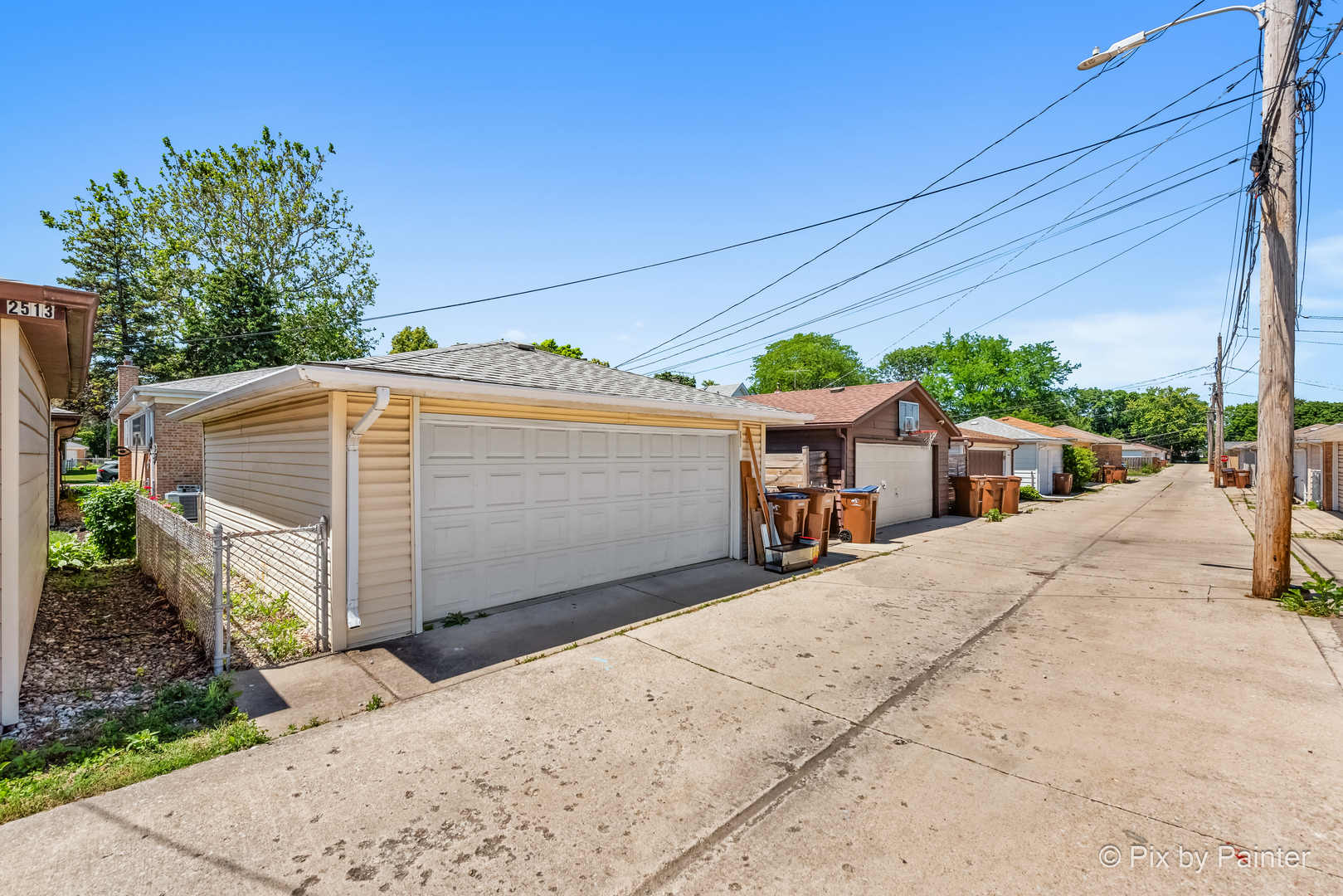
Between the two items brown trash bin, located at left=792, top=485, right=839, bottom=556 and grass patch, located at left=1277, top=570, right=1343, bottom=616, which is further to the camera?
brown trash bin, located at left=792, top=485, right=839, bottom=556

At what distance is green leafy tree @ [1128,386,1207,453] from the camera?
66.8m

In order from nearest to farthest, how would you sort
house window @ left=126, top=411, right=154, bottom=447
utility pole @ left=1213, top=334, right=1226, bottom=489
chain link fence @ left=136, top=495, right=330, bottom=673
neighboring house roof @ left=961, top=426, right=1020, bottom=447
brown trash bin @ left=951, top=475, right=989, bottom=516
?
chain link fence @ left=136, top=495, right=330, bottom=673
house window @ left=126, top=411, right=154, bottom=447
brown trash bin @ left=951, top=475, right=989, bottom=516
neighboring house roof @ left=961, top=426, right=1020, bottom=447
utility pole @ left=1213, top=334, right=1226, bottom=489

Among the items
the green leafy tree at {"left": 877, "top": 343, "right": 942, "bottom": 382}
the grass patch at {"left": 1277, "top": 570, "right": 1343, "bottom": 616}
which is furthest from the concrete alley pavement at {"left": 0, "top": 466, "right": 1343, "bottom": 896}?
the green leafy tree at {"left": 877, "top": 343, "right": 942, "bottom": 382}

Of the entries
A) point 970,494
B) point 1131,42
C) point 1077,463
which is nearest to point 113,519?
point 1131,42

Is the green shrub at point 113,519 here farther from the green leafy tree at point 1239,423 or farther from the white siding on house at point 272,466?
the green leafy tree at point 1239,423

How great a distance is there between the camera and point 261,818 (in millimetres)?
2660

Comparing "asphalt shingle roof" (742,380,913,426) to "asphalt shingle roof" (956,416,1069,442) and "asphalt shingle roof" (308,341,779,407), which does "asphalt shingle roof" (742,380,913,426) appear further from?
"asphalt shingle roof" (956,416,1069,442)

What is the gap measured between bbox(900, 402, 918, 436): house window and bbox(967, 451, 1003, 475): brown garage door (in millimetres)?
8517

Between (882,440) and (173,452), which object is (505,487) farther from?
(173,452)

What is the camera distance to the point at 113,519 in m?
9.02

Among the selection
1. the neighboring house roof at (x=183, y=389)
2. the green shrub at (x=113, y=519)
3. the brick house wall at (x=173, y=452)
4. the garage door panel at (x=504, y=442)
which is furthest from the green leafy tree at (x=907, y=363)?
the green shrub at (x=113, y=519)

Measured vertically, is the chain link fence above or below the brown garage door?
below

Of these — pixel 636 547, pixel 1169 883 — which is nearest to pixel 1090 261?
pixel 636 547

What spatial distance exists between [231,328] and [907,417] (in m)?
25.9
